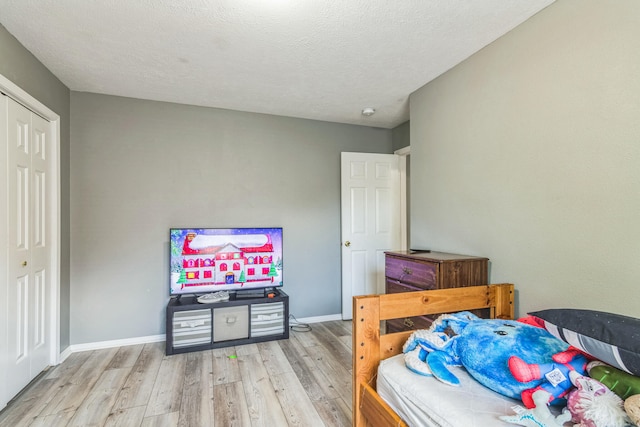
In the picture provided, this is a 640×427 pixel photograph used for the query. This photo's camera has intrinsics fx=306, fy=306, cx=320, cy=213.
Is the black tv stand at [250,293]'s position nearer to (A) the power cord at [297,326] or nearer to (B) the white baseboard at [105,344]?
(A) the power cord at [297,326]

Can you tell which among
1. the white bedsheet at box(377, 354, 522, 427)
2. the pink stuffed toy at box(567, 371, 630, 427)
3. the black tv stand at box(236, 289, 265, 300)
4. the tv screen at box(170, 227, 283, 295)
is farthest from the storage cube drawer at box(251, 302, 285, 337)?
the pink stuffed toy at box(567, 371, 630, 427)

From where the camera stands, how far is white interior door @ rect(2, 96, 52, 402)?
1.97 metres

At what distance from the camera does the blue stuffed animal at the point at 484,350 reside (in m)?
1.12

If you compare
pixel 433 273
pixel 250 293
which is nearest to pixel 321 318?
pixel 250 293

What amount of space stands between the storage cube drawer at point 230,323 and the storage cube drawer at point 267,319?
3.0 inches

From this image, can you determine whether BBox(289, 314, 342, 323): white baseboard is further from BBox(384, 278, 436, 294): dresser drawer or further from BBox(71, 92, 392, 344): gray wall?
BBox(384, 278, 436, 294): dresser drawer

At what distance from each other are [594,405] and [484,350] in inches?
13.9

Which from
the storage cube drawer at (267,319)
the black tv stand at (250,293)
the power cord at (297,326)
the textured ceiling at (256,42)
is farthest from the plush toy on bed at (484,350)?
the power cord at (297,326)

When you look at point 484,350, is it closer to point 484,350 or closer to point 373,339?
point 484,350

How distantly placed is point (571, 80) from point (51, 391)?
376cm

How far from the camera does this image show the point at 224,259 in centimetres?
306

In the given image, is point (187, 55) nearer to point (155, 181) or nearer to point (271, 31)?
point (271, 31)

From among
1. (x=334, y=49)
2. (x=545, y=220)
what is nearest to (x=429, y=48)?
(x=334, y=49)

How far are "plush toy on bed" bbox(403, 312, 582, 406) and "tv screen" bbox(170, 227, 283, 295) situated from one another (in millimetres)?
1982
